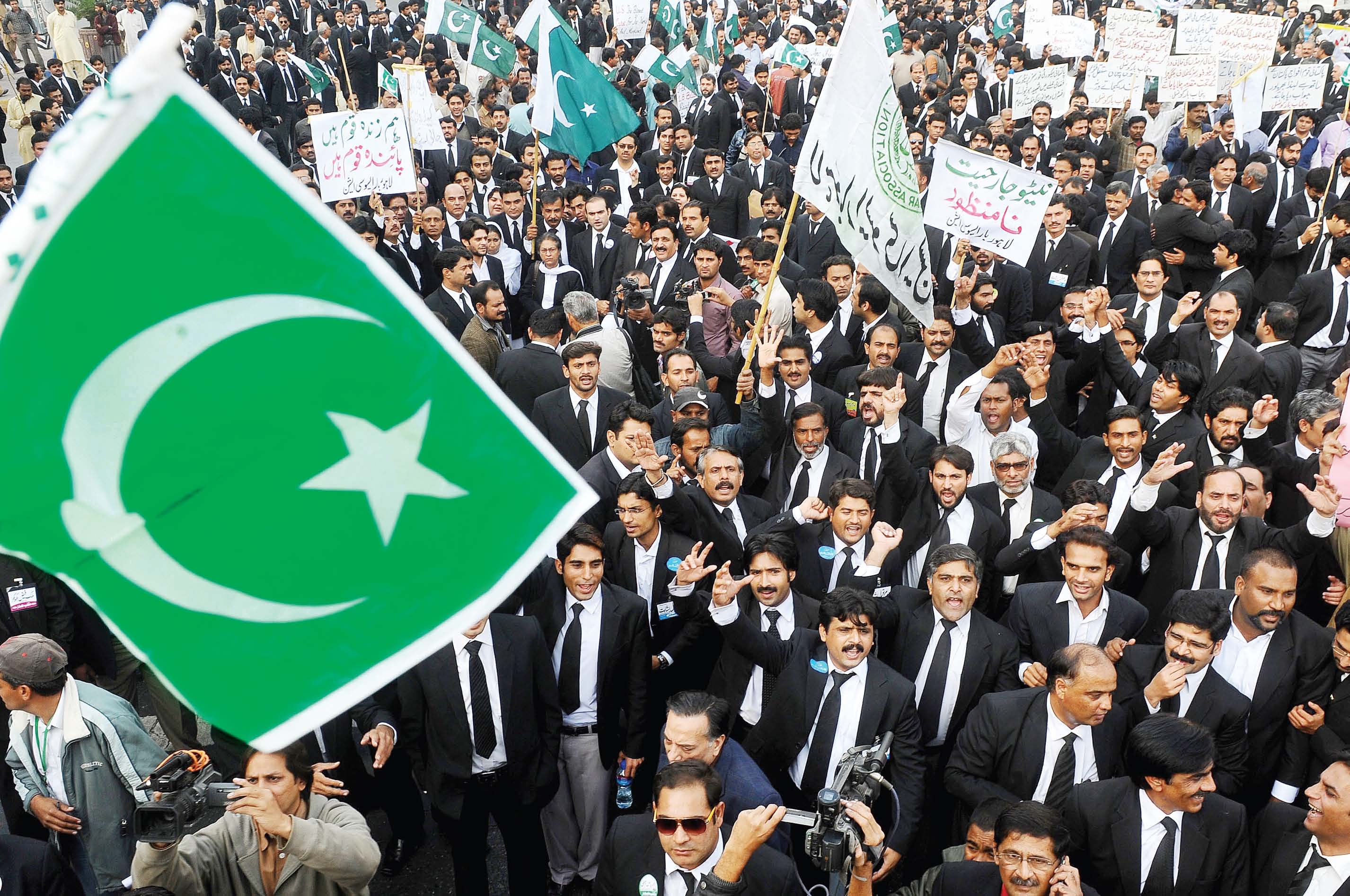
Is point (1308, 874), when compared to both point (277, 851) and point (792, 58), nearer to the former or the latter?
point (277, 851)

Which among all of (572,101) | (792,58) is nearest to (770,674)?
(572,101)

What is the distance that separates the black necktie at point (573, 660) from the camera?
5234 millimetres

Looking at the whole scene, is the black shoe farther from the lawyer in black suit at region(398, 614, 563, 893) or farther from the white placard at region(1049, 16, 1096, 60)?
the white placard at region(1049, 16, 1096, 60)

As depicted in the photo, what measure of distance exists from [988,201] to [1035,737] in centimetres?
447

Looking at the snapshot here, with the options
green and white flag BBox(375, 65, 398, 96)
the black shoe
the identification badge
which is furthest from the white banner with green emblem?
green and white flag BBox(375, 65, 398, 96)

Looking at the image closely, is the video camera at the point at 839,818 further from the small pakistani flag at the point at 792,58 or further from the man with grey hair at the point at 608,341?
the small pakistani flag at the point at 792,58

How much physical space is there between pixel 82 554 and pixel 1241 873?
163 inches

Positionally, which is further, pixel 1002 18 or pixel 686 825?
pixel 1002 18

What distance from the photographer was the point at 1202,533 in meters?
5.89

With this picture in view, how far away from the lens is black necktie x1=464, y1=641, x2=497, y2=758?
480cm

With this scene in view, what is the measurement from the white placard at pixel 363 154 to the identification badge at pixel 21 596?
576 centimetres

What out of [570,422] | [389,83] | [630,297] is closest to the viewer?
[570,422]

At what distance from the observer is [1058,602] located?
A: 534 cm

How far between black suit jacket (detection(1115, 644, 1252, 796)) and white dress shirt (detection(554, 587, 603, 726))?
7.52 feet
